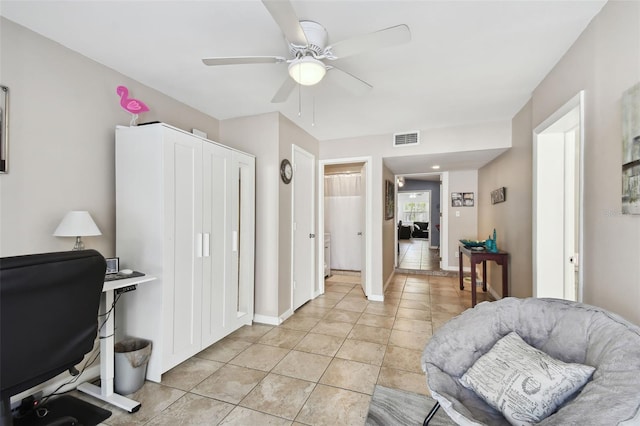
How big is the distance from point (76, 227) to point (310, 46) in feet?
6.15

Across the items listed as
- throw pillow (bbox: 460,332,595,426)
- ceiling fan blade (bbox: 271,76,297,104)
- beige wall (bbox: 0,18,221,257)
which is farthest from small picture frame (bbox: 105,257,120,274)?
throw pillow (bbox: 460,332,595,426)

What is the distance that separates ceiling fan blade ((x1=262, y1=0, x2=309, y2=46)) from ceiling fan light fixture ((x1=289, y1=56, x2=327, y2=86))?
0.36ft

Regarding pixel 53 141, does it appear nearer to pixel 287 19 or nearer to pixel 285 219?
pixel 287 19

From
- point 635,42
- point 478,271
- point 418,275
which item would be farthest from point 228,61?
point 478,271

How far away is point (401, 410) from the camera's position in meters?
1.76

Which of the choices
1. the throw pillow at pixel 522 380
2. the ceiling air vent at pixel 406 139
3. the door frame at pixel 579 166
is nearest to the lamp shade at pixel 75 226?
the throw pillow at pixel 522 380

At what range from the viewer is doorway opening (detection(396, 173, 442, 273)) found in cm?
655

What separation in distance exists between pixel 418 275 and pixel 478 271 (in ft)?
3.63

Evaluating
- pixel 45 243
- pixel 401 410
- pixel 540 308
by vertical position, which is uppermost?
pixel 45 243

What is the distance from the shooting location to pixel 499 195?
3758mm

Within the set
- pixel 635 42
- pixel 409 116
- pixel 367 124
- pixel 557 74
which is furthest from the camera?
pixel 367 124

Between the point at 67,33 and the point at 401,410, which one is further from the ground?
the point at 67,33

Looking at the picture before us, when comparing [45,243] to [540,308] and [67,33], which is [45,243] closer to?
[67,33]

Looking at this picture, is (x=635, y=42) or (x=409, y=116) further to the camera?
(x=409, y=116)
